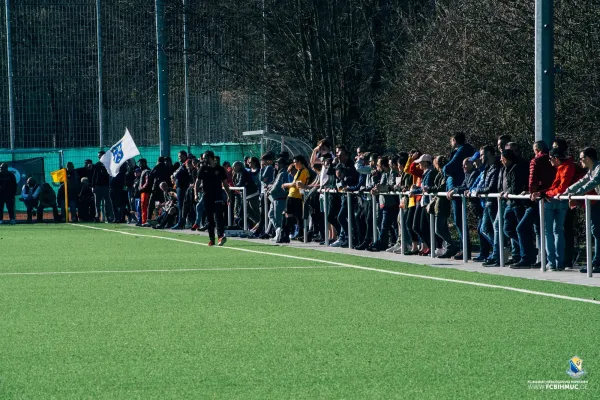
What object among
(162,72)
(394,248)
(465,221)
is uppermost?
(162,72)

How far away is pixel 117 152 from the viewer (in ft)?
123

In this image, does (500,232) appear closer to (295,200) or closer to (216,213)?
(295,200)

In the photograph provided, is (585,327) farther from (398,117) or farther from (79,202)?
(79,202)

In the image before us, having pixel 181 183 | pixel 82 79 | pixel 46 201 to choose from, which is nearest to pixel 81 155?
pixel 82 79

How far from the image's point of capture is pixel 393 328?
10992 millimetres

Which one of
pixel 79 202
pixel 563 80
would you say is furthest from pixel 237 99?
pixel 563 80

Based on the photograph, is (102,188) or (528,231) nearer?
(528,231)

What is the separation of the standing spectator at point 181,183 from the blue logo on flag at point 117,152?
181 inches

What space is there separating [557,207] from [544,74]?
7.13 ft

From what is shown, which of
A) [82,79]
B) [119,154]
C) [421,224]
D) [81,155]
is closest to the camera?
[421,224]

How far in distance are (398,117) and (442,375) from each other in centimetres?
2160

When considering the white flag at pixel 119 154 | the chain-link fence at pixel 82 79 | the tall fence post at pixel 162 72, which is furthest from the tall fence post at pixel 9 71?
the tall fence post at pixel 162 72

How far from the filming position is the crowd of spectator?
17203 millimetres
